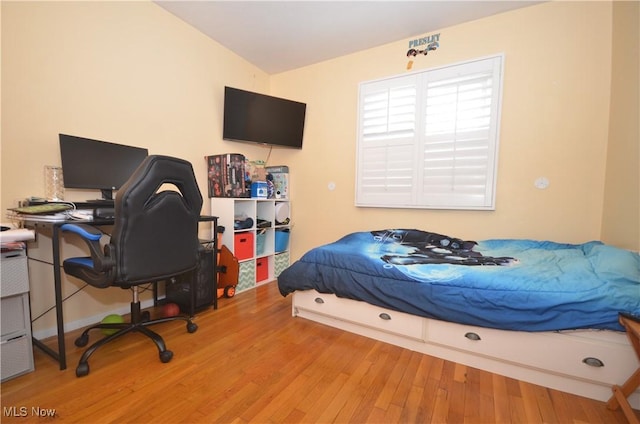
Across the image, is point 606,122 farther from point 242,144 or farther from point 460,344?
point 242,144

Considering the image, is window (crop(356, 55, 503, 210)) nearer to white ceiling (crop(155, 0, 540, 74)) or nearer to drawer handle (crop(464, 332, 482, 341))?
white ceiling (crop(155, 0, 540, 74))

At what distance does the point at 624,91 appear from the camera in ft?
6.56

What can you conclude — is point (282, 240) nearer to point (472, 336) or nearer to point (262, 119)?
point (262, 119)

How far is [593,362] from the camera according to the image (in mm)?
1330

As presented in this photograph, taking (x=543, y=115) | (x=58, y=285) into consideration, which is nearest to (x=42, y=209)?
(x=58, y=285)

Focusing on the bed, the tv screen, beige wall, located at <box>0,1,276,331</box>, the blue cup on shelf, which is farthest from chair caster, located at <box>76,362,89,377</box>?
the tv screen

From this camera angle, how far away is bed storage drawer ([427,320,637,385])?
50.9 inches

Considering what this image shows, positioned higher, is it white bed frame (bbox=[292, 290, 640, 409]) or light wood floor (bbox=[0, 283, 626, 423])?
white bed frame (bbox=[292, 290, 640, 409])

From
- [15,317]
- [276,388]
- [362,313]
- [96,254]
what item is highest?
[96,254]

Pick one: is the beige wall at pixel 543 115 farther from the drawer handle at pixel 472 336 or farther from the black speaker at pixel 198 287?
the black speaker at pixel 198 287

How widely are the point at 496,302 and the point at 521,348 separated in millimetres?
276

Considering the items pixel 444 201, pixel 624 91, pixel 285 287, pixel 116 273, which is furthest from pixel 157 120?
pixel 624 91
